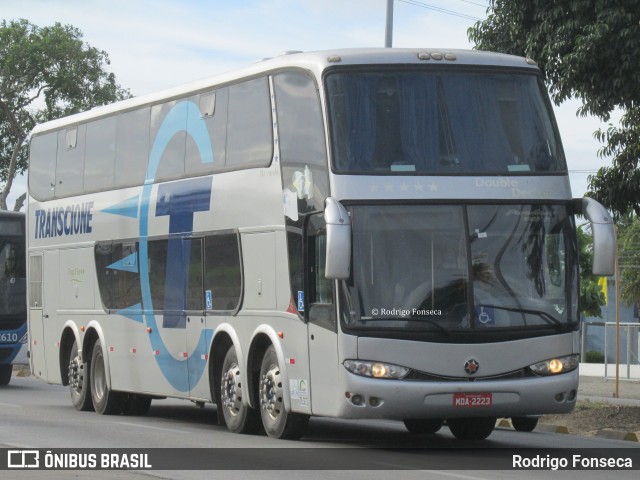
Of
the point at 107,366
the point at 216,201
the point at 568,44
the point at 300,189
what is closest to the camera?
the point at 300,189

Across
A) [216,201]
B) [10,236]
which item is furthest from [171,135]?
[10,236]

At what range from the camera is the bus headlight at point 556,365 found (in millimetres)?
14945

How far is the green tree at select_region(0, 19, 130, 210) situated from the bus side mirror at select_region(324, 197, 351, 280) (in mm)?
40469

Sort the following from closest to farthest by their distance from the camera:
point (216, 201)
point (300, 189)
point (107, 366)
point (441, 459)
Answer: point (441, 459) → point (300, 189) → point (216, 201) → point (107, 366)

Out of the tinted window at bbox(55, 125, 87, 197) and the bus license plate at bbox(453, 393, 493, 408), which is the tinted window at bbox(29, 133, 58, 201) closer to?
the tinted window at bbox(55, 125, 87, 197)

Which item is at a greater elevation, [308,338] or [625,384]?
[308,338]

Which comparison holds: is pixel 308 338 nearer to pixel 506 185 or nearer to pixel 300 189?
pixel 300 189

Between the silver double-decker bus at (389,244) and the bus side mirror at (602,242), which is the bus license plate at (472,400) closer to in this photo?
the silver double-decker bus at (389,244)

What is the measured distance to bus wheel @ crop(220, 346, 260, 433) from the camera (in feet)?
57.0

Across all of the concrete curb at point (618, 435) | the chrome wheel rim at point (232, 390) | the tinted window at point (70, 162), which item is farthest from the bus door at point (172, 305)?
Result: the concrete curb at point (618, 435)

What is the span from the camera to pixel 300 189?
15.8 m

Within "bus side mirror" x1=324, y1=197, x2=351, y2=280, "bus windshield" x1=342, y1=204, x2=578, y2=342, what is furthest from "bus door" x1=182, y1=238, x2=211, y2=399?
"bus side mirror" x1=324, y1=197, x2=351, y2=280

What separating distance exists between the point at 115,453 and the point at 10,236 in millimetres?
15645

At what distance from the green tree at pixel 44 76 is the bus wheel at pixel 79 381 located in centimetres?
3151
